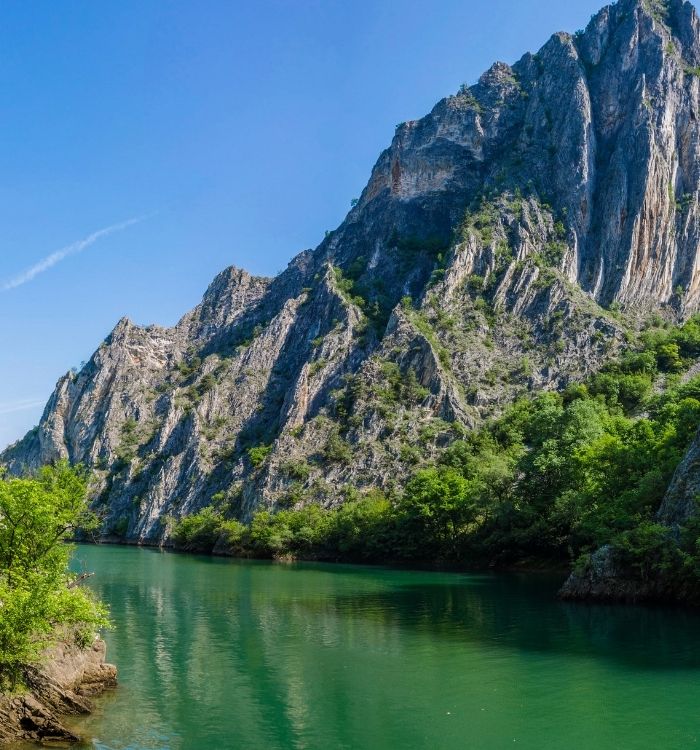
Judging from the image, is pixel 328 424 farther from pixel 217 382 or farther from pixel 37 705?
pixel 37 705

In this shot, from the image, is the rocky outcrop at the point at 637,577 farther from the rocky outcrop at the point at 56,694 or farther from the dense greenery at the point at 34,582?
the dense greenery at the point at 34,582

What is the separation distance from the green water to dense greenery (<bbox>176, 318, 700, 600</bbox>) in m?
9.98

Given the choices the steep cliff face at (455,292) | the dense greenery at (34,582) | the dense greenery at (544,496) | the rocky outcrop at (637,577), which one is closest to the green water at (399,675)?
the rocky outcrop at (637,577)

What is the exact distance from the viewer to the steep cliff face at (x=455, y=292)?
407 ft

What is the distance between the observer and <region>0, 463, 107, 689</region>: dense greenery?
20.0 m

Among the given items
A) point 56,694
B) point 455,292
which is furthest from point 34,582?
point 455,292

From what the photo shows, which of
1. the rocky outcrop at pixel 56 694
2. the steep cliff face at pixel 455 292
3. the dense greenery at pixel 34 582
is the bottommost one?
the rocky outcrop at pixel 56 694

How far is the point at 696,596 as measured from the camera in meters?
43.1

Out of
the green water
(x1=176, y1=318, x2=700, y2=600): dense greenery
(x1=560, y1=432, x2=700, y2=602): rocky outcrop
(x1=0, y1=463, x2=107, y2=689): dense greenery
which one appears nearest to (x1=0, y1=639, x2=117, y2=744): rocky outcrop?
(x1=0, y1=463, x2=107, y2=689): dense greenery

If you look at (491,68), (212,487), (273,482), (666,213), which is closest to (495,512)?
(273,482)

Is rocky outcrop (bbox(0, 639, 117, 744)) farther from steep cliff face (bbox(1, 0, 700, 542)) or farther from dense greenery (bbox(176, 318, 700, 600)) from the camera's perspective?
steep cliff face (bbox(1, 0, 700, 542))

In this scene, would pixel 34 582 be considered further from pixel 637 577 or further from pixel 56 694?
pixel 637 577

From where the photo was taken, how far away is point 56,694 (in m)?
21.8

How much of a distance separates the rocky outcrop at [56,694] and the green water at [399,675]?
0.79 meters
